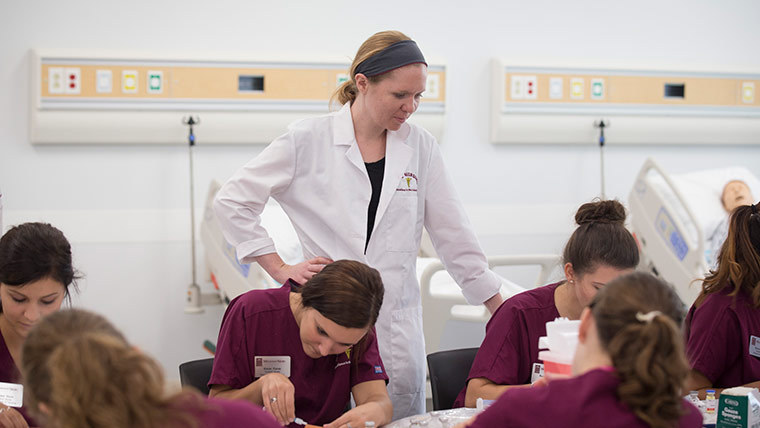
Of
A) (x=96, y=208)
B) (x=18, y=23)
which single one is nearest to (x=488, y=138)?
(x=96, y=208)

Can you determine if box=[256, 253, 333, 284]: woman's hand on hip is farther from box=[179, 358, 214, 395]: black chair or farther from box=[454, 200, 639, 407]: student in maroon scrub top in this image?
box=[454, 200, 639, 407]: student in maroon scrub top

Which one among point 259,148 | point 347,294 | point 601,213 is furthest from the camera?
point 259,148

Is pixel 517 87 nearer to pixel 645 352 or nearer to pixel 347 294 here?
pixel 347 294

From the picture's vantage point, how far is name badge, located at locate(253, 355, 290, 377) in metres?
1.81

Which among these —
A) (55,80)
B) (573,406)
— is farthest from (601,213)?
(55,80)

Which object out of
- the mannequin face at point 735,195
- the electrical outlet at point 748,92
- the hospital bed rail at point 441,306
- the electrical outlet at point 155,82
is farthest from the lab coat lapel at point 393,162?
the electrical outlet at point 748,92

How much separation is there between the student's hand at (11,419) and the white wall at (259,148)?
6.71ft

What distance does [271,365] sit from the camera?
5.94ft

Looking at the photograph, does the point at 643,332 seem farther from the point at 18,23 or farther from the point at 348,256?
the point at 18,23

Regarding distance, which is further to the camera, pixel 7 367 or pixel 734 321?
pixel 734 321

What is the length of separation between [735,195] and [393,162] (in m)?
2.47

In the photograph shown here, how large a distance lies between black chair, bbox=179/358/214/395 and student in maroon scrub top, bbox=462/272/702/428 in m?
0.98

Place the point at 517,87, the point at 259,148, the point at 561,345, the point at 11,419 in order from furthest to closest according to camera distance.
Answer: the point at 517,87, the point at 259,148, the point at 11,419, the point at 561,345

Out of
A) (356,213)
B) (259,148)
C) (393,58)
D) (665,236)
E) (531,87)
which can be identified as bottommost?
(665,236)
